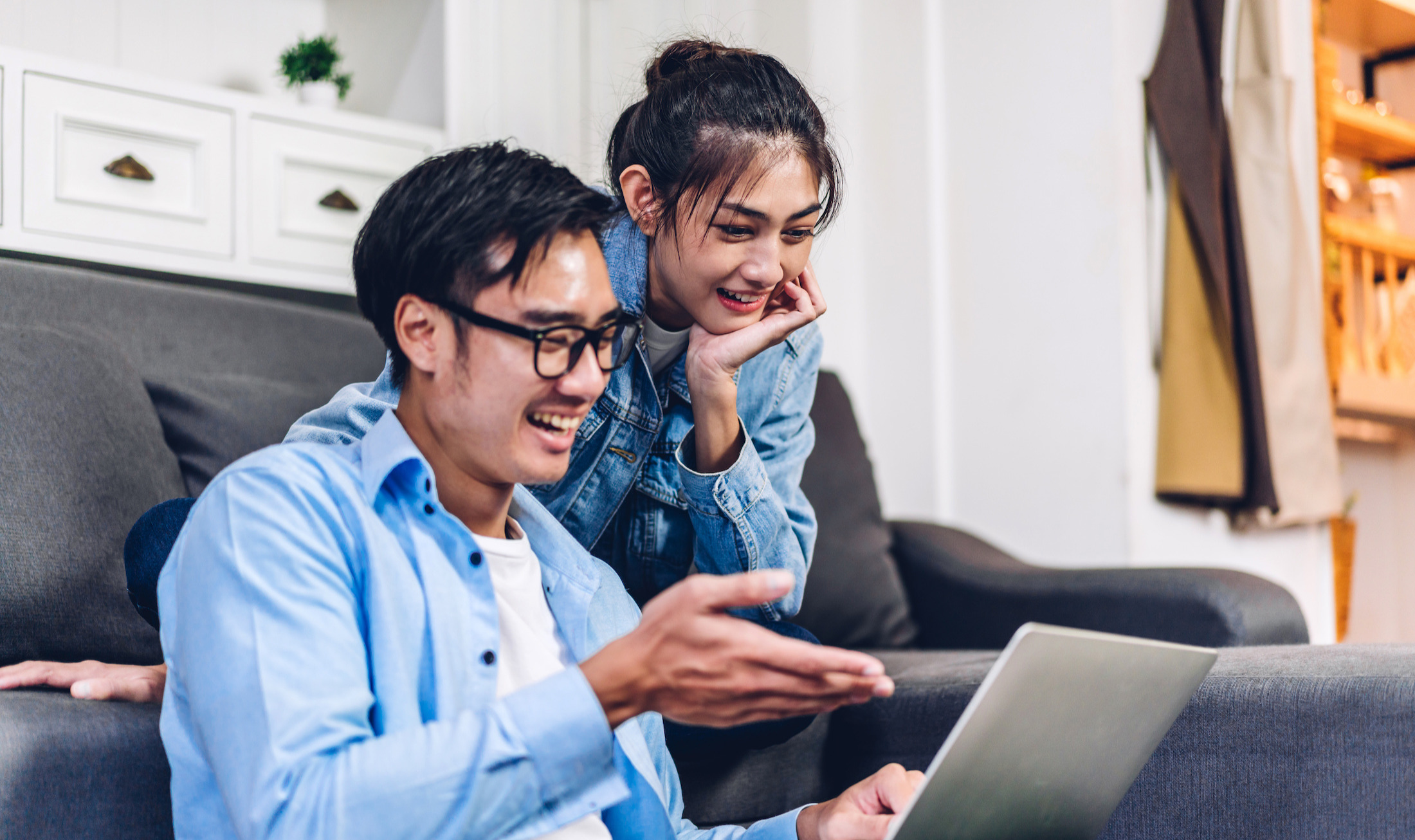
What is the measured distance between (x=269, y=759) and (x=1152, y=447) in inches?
85.2

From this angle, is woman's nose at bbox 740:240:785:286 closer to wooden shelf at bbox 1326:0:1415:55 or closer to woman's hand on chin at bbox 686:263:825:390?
woman's hand on chin at bbox 686:263:825:390

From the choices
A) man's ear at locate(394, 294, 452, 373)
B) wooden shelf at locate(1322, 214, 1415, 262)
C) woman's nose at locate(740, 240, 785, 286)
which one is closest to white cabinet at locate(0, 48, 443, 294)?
woman's nose at locate(740, 240, 785, 286)

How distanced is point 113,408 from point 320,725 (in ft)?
2.55

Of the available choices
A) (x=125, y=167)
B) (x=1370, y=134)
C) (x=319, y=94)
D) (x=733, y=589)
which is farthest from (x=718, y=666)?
(x=1370, y=134)

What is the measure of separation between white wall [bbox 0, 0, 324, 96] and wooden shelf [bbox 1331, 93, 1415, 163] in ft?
8.41

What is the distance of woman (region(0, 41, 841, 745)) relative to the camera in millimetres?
1189

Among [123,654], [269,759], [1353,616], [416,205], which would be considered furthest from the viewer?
[1353,616]

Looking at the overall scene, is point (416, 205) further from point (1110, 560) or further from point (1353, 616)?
point (1353, 616)

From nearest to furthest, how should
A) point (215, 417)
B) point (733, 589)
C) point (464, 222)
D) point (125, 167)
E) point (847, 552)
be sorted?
point (733, 589), point (464, 222), point (215, 417), point (125, 167), point (847, 552)

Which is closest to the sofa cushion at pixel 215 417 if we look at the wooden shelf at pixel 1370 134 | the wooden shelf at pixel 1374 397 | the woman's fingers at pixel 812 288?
the woman's fingers at pixel 812 288

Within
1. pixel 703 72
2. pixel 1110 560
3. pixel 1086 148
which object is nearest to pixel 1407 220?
pixel 1086 148

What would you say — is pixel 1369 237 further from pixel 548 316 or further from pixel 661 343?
pixel 548 316

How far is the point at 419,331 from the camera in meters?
0.83

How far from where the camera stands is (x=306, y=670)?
69 centimetres
